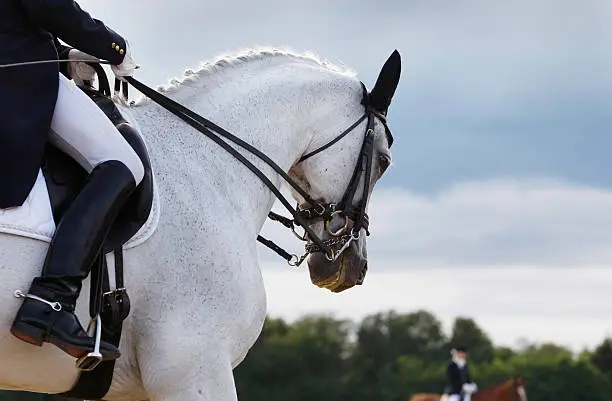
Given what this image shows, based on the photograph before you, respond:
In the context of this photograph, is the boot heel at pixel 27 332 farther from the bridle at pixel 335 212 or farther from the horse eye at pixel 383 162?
the horse eye at pixel 383 162

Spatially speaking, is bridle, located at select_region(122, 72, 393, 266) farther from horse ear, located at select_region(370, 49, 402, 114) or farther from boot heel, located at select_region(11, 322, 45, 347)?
boot heel, located at select_region(11, 322, 45, 347)

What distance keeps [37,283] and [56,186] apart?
604mm

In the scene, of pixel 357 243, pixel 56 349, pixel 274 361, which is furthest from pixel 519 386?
pixel 56 349

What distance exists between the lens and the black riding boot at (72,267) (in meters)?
6.07

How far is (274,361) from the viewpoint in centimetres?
4591

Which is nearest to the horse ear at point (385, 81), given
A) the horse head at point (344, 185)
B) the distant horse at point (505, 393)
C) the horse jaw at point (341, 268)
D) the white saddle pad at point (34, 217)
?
the horse head at point (344, 185)

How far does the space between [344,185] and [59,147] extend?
7.17 ft

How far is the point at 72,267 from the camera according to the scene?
6156 millimetres

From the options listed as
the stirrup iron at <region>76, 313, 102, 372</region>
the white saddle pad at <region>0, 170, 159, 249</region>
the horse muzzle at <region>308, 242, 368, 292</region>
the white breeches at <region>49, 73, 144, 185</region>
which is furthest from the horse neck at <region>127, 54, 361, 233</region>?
the stirrup iron at <region>76, 313, 102, 372</region>

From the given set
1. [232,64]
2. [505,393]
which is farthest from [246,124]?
[505,393]

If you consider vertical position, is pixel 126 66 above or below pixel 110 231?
above

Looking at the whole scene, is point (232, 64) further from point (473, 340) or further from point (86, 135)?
point (473, 340)

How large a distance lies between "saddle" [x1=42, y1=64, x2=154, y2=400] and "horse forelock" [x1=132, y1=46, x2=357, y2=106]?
823 mm

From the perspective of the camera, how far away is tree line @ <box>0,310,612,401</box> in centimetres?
4262
